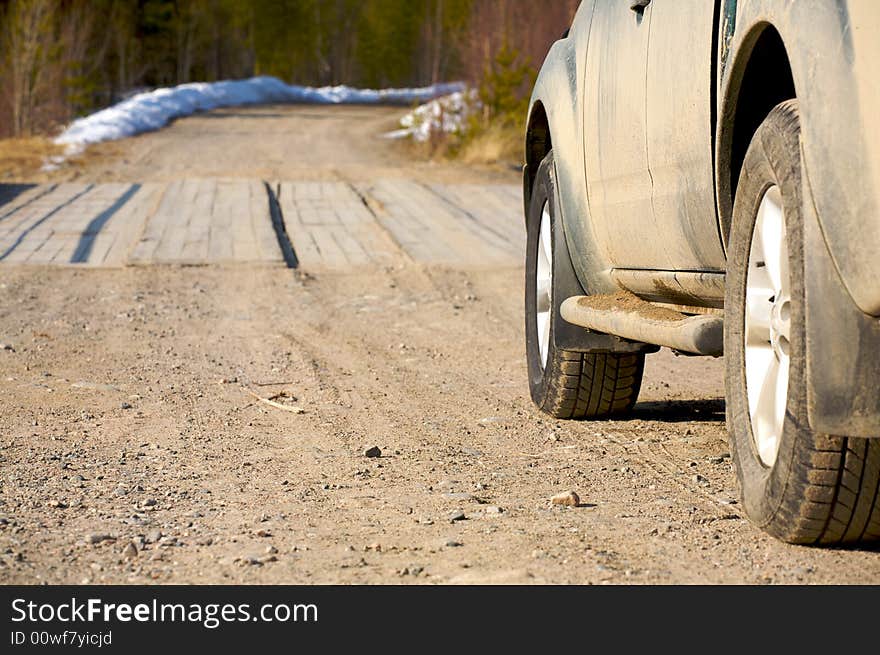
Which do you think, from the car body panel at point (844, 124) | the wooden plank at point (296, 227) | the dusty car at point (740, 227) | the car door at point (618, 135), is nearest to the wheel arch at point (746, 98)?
the dusty car at point (740, 227)

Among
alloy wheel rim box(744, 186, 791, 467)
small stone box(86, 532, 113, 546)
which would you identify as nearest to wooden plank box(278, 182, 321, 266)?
small stone box(86, 532, 113, 546)

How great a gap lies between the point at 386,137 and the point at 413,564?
22.8 metres

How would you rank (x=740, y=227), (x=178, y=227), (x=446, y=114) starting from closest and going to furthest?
(x=740, y=227) → (x=178, y=227) → (x=446, y=114)

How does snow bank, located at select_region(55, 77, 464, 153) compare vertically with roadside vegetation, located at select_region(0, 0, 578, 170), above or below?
below

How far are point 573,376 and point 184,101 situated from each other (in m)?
30.1

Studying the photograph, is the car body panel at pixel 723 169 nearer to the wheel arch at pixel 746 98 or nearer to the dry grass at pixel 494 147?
the wheel arch at pixel 746 98

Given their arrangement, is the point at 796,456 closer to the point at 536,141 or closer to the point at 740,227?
the point at 740,227

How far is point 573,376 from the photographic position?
4.74 meters

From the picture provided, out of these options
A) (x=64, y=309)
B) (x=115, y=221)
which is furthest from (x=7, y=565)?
(x=115, y=221)

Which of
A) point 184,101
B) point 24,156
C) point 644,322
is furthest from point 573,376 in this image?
point 184,101

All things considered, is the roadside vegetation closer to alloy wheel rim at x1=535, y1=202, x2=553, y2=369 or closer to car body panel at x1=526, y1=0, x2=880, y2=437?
alloy wheel rim at x1=535, y1=202, x2=553, y2=369

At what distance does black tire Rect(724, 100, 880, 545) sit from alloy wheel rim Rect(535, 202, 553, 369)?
1.92 m

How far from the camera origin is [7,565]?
2.90 meters

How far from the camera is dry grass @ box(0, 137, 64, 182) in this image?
16.8 metres
